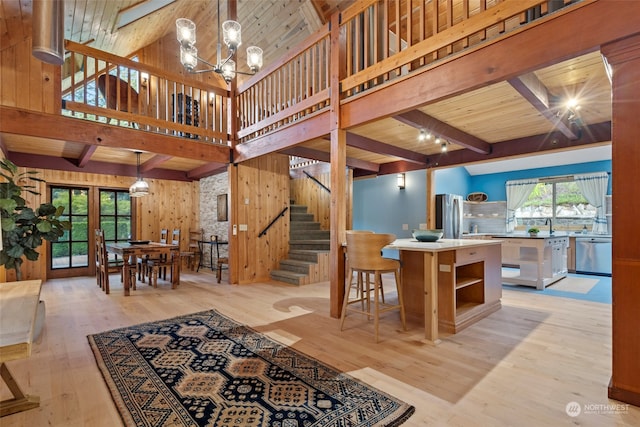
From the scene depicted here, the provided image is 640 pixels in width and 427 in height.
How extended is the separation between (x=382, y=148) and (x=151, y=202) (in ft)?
18.0

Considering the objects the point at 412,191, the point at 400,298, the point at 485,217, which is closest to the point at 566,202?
the point at 485,217

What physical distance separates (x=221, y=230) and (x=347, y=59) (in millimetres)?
4692

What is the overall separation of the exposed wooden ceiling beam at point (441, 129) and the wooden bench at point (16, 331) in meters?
3.40

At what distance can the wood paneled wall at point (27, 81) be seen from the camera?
3689 mm

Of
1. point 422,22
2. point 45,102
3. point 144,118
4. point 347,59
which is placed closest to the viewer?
point 422,22

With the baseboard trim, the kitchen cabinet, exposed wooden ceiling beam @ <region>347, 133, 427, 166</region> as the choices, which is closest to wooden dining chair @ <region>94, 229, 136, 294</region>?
exposed wooden ceiling beam @ <region>347, 133, 427, 166</region>

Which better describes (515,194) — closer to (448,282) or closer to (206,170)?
(448,282)

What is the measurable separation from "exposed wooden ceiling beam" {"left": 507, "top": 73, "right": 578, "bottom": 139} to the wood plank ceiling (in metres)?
0.01

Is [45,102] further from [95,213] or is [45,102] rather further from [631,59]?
[631,59]

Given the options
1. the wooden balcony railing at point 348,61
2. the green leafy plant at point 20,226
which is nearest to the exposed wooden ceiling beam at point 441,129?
the wooden balcony railing at point 348,61

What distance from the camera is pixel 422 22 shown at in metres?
2.75

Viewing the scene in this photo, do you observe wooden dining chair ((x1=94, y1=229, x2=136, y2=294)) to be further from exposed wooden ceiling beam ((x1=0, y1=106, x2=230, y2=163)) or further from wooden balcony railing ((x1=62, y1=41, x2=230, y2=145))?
wooden balcony railing ((x1=62, y1=41, x2=230, y2=145))

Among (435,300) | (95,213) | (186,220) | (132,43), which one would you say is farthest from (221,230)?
(435,300)

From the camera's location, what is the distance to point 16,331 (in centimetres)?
140
